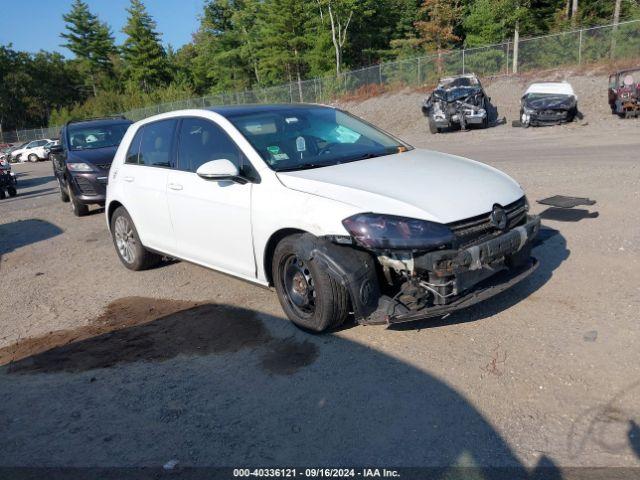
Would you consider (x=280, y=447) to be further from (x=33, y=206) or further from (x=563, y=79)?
(x=563, y=79)

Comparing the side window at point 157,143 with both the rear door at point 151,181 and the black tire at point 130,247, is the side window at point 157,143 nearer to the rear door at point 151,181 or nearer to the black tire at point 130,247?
the rear door at point 151,181

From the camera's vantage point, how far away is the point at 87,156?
11.1 meters

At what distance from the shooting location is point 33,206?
14062mm

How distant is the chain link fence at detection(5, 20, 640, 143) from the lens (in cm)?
2747

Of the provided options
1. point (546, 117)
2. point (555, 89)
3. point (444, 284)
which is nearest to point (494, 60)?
point (555, 89)

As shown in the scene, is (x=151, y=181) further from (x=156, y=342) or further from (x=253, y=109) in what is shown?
(x=156, y=342)

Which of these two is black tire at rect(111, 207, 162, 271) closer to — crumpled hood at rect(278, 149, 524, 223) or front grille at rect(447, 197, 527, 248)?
crumpled hood at rect(278, 149, 524, 223)

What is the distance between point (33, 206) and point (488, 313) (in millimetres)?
12828

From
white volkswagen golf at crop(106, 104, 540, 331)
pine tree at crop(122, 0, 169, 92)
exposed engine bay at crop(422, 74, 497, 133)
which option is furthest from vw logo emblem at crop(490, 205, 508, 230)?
pine tree at crop(122, 0, 169, 92)

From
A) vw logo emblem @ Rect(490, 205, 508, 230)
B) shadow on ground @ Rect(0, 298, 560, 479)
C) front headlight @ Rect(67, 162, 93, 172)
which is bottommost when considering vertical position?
shadow on ground @ Rect(0, 298, 560, 479)

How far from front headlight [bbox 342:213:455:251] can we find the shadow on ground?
83 cm

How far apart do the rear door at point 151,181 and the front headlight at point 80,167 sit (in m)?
4.81

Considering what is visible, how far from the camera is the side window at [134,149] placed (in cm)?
634

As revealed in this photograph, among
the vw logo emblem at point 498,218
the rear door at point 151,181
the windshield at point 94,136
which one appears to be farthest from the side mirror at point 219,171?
the windshield at point 94,136
